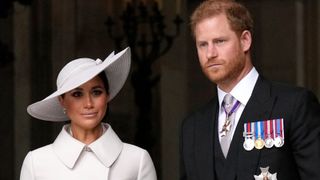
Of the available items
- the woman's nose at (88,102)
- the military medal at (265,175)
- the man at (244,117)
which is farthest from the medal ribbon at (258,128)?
the woman's nose at (88,102)

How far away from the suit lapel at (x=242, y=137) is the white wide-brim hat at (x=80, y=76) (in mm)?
511

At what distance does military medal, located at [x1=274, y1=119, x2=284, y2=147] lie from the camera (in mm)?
3131

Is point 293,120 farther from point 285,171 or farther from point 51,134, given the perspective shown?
point 51,134

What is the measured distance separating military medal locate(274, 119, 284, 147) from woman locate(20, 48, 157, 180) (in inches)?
21.7

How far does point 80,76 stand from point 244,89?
58 centimetres

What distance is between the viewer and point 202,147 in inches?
130

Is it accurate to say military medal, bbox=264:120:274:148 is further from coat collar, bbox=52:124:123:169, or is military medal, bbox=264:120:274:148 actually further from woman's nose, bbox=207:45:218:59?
coat collar, bbox=52:124:123:169

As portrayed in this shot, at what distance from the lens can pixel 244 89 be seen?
3.23m

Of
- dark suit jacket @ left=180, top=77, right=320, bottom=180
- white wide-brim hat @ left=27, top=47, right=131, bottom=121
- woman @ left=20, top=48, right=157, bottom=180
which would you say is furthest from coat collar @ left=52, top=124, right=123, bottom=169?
dark suit jacket @ left=180, top=77, right=320, bottom=180

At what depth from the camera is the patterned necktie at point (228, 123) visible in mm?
3238

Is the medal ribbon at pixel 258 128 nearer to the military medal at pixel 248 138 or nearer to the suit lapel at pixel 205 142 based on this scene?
the military medal at pixel 248 138

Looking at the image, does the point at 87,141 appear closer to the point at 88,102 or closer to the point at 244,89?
the point at 88,102

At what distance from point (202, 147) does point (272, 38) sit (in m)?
3.94

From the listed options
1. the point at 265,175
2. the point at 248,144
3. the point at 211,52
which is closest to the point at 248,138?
the point at 248,144
